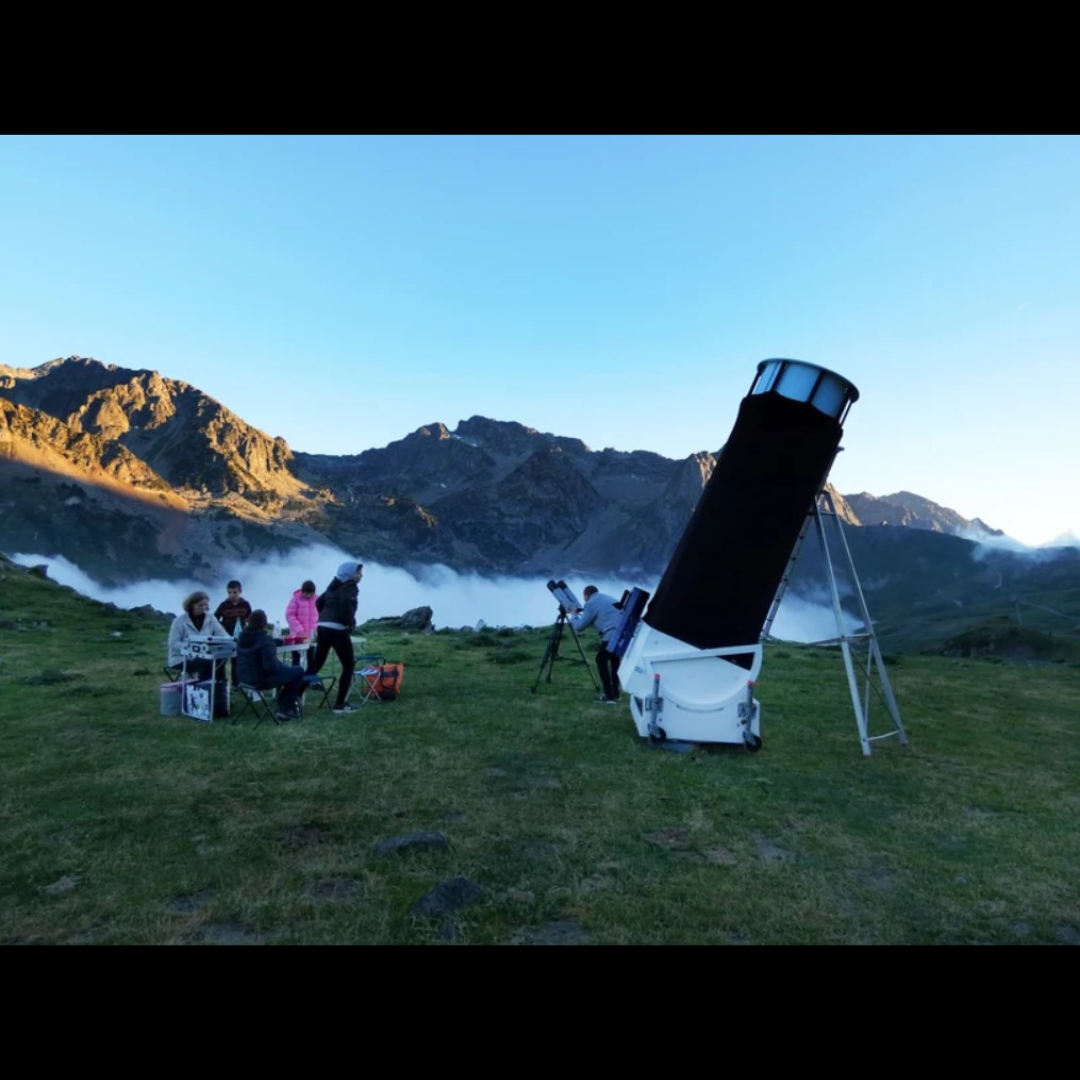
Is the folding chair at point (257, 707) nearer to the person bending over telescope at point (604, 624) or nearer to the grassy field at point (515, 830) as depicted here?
the grassy field at point (515, 830)

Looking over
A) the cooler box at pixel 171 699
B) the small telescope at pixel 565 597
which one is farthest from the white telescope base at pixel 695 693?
the cooler box at pixel 171 699

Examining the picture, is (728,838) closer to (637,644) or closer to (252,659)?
(637,644)

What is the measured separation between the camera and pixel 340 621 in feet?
40.7

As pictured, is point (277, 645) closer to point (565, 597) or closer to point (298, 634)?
point (298, 634)

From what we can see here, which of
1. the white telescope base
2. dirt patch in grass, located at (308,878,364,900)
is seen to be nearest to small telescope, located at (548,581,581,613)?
the white telescope base

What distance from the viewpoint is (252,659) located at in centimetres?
1134

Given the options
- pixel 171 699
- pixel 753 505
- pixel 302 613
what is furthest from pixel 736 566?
pixel 171 699

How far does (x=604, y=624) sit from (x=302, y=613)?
6908mm

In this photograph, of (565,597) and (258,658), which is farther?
(565,597)

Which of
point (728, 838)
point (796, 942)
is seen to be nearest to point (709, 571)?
point (728, 838)

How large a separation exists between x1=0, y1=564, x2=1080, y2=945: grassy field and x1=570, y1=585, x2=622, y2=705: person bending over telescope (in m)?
0.84

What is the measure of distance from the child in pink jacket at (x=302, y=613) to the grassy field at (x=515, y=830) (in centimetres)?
312
